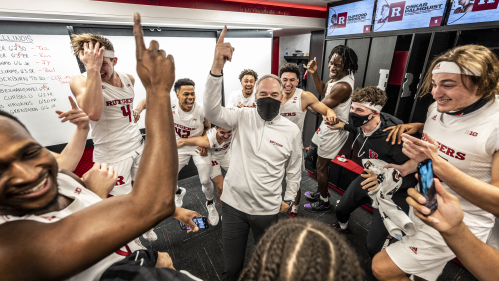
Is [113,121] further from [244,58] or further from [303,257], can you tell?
[244,58]

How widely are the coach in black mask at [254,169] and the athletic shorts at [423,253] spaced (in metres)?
0.93

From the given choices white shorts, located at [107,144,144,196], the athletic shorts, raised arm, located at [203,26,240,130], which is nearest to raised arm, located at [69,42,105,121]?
white shorts, located at [107,144,144,196]

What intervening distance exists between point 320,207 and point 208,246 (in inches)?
63.6

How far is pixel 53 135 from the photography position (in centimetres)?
315

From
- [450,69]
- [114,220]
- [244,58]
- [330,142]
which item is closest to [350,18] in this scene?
[244,58]

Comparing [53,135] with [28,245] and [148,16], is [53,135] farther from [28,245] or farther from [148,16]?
[28,245]

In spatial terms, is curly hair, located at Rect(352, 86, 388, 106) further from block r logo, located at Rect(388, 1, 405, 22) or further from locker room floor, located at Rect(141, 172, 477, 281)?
block r logo, located at Rect(388, 1, 405, 22)

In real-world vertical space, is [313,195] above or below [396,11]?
below

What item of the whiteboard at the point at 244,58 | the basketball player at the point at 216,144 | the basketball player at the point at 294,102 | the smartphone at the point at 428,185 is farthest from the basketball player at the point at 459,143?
the whiteboard at the point at 244,58

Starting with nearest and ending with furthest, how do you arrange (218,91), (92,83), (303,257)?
(303,257) < (218,91) < (92,83)

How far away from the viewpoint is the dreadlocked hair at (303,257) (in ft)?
1.56

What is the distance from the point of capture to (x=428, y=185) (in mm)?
902

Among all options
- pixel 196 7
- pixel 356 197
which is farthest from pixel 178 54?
pixel 356 197

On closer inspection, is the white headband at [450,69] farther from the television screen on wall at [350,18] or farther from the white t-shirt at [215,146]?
the television screen on wall at [350,18]
